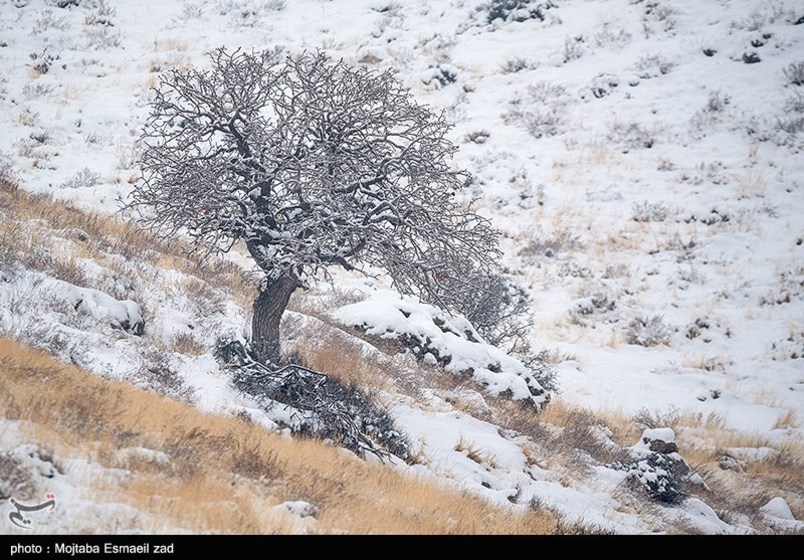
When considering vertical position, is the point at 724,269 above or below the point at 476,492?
below

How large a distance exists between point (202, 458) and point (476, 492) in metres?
3.55

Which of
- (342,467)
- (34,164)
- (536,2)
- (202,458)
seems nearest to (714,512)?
(342,467)

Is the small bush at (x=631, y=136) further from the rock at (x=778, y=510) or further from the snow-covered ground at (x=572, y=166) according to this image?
the rock at (x=778, y=510)

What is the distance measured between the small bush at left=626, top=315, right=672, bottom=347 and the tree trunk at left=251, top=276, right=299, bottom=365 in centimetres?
1198

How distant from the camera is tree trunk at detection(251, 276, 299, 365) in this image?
898cm

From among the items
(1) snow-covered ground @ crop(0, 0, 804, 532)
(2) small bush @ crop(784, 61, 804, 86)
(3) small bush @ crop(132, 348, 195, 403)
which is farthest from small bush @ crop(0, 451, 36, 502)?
(2) small bush @ crop(784, 61, 804, 86)

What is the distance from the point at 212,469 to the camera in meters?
4.77

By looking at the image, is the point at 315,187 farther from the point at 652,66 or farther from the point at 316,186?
the point at 652,66

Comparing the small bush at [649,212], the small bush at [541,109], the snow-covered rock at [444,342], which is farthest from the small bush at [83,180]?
the small bush at [649,212]

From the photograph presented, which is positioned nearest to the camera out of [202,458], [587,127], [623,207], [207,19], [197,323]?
[202,458]

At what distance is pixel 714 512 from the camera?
364 inches

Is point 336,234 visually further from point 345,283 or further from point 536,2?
point 536,2

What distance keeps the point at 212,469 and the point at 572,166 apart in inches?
894

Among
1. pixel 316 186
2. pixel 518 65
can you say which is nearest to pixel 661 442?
pixel 316 186
